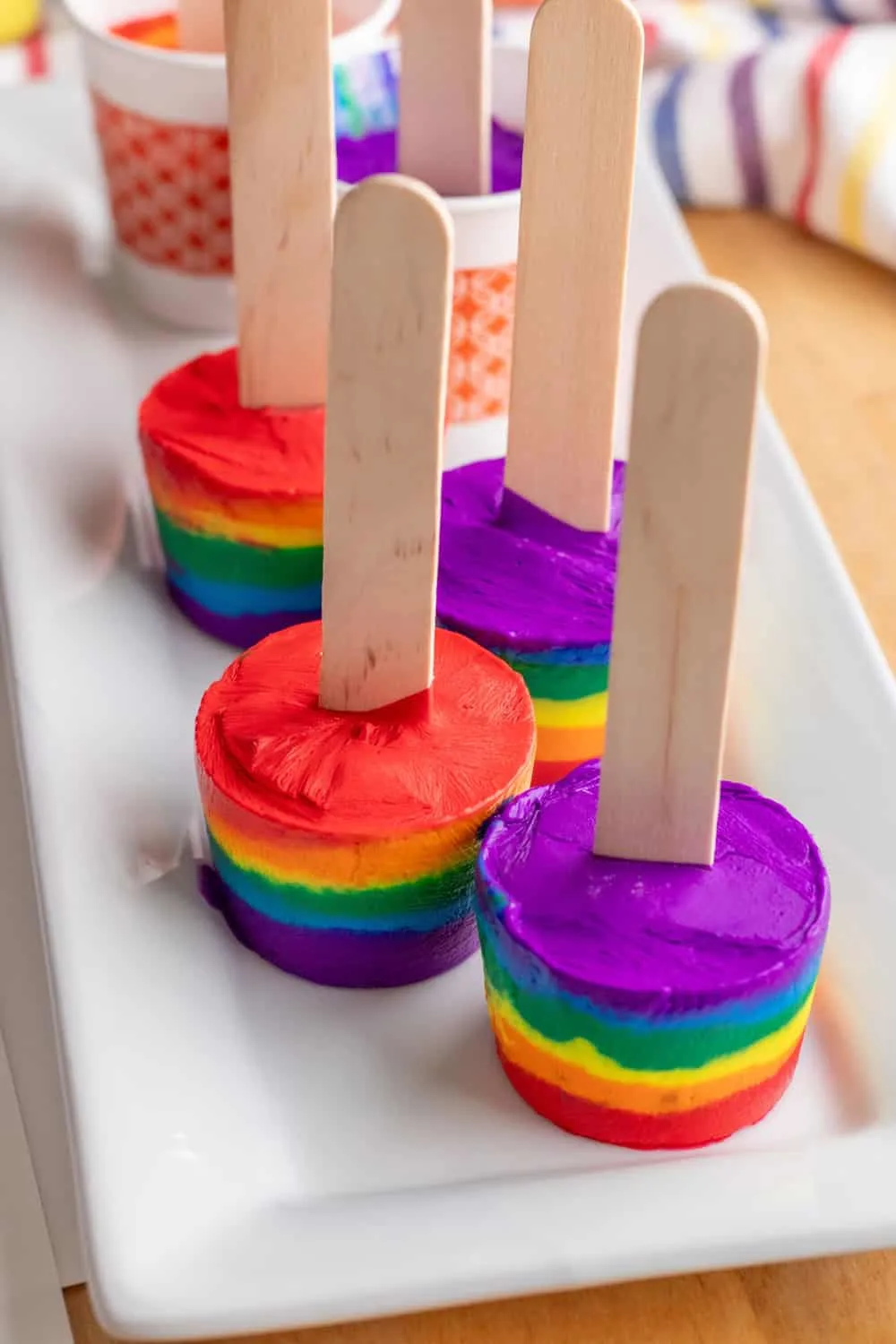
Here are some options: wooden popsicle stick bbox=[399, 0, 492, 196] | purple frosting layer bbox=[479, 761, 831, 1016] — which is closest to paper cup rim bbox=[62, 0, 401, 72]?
wooden popsicle stick bbox=[399, 0, 492, 196]

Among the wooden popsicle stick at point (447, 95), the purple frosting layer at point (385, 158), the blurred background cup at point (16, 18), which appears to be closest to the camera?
→ the wooden popsicle stick at point (447, 95)

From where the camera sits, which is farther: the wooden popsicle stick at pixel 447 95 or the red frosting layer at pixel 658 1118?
the wooden popsicle stick at pixel 447 95

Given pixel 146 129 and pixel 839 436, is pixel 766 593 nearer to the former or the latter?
pixel 839 436

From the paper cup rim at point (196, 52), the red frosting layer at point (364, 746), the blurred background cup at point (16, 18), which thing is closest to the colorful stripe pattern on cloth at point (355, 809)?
the red frosting layer at point (364, 746)

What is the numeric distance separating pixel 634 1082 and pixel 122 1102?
0.19m

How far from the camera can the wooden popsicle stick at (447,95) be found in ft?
3.21

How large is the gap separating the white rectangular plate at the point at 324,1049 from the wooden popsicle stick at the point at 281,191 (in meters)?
0.14

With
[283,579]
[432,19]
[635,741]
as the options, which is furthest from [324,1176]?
[432,19]

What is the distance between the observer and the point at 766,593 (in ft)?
3.06

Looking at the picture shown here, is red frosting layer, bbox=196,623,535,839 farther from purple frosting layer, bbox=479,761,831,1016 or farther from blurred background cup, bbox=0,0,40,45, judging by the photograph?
blurred background cup, bbox=0,0,40,45

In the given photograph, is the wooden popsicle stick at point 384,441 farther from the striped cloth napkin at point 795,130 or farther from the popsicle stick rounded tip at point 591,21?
the striped cloth napkin at point 795,130

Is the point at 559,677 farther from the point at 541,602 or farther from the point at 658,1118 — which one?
the point at 658,1118

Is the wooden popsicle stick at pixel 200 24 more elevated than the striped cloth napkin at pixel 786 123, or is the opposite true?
the wooden popsicle stick at pixel 200 24

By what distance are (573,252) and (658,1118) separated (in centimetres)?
37
